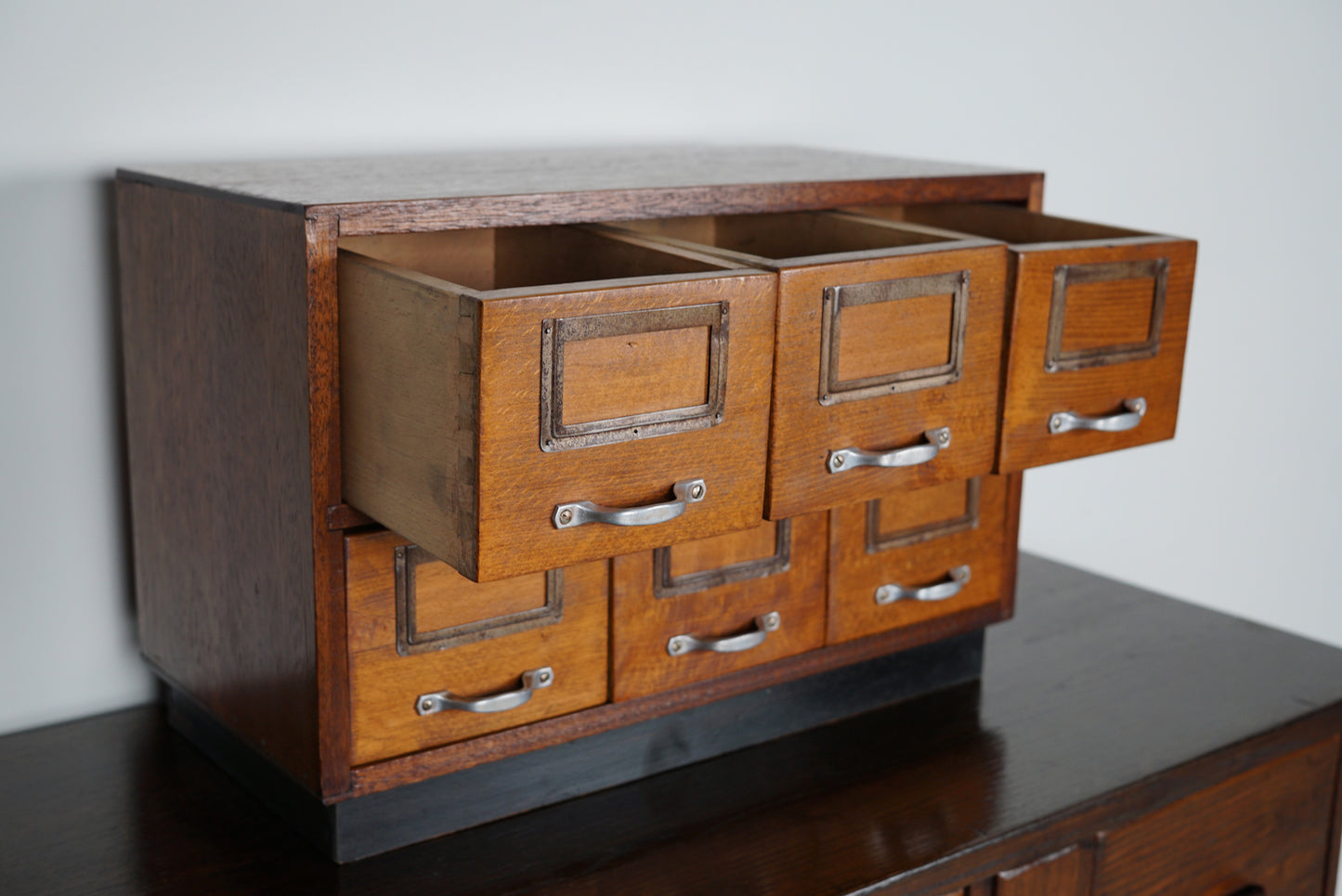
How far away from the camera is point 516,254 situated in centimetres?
135

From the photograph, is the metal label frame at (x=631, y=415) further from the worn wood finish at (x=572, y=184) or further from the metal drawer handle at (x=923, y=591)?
the metal drawer handle at (x=923, y=591)

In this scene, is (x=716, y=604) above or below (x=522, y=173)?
below

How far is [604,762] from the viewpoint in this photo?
1363 mm

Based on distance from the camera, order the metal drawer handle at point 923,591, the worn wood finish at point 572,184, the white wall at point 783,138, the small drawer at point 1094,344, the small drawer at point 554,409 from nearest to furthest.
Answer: the small drawer at point 554,409
the worn wood finish at point 572,184
the small drawer at point 1094,344
the white wall at point 783,138
the metal drawer handle at point 923,591

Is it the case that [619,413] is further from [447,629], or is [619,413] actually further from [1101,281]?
[1101,281]

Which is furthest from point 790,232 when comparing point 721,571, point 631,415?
point 631,415

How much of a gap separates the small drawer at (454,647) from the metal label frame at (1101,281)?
0.49 meters

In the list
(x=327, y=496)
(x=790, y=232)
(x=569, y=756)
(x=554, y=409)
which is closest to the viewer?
(x=554, y=409)

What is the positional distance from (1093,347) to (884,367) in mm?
259

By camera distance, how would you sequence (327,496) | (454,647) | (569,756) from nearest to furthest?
(327,496) < (454,647) < (569,756)

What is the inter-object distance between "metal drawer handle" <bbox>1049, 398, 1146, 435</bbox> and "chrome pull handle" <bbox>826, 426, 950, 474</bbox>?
134 mm

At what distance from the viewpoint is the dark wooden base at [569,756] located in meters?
1.23

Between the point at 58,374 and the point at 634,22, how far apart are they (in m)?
0.83

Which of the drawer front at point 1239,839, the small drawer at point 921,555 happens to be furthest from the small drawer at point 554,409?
the drawer front at point 1239,839
